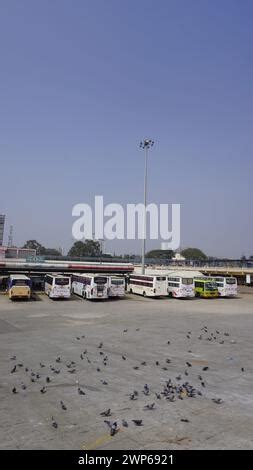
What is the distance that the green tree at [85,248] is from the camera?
16562cm

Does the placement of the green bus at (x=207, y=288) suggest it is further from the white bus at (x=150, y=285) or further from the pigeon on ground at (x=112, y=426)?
the pigeon on ground at (x=112, y=426)

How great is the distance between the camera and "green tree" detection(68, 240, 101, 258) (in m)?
166

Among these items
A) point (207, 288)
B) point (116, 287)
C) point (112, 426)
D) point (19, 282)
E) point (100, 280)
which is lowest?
point (112, 426)

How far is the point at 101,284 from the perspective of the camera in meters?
40.6

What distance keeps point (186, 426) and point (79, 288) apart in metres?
36.0

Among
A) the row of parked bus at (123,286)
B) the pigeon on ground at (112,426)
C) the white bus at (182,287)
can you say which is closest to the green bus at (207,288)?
the row of parked bus at (123,286)

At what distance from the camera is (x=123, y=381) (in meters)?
13.5

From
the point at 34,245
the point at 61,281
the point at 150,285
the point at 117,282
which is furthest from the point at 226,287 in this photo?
the point at 34,245

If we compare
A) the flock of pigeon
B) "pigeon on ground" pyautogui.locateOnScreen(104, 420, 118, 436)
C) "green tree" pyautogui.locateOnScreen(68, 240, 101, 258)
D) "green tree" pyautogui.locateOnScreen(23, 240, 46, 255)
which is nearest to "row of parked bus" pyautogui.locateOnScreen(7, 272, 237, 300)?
the flock of pigeon

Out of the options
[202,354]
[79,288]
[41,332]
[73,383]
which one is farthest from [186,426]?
[79,288]

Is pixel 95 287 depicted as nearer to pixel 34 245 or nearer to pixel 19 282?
pixel 19 282

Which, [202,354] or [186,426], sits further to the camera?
[202,354]

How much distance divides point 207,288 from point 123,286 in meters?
11.2
